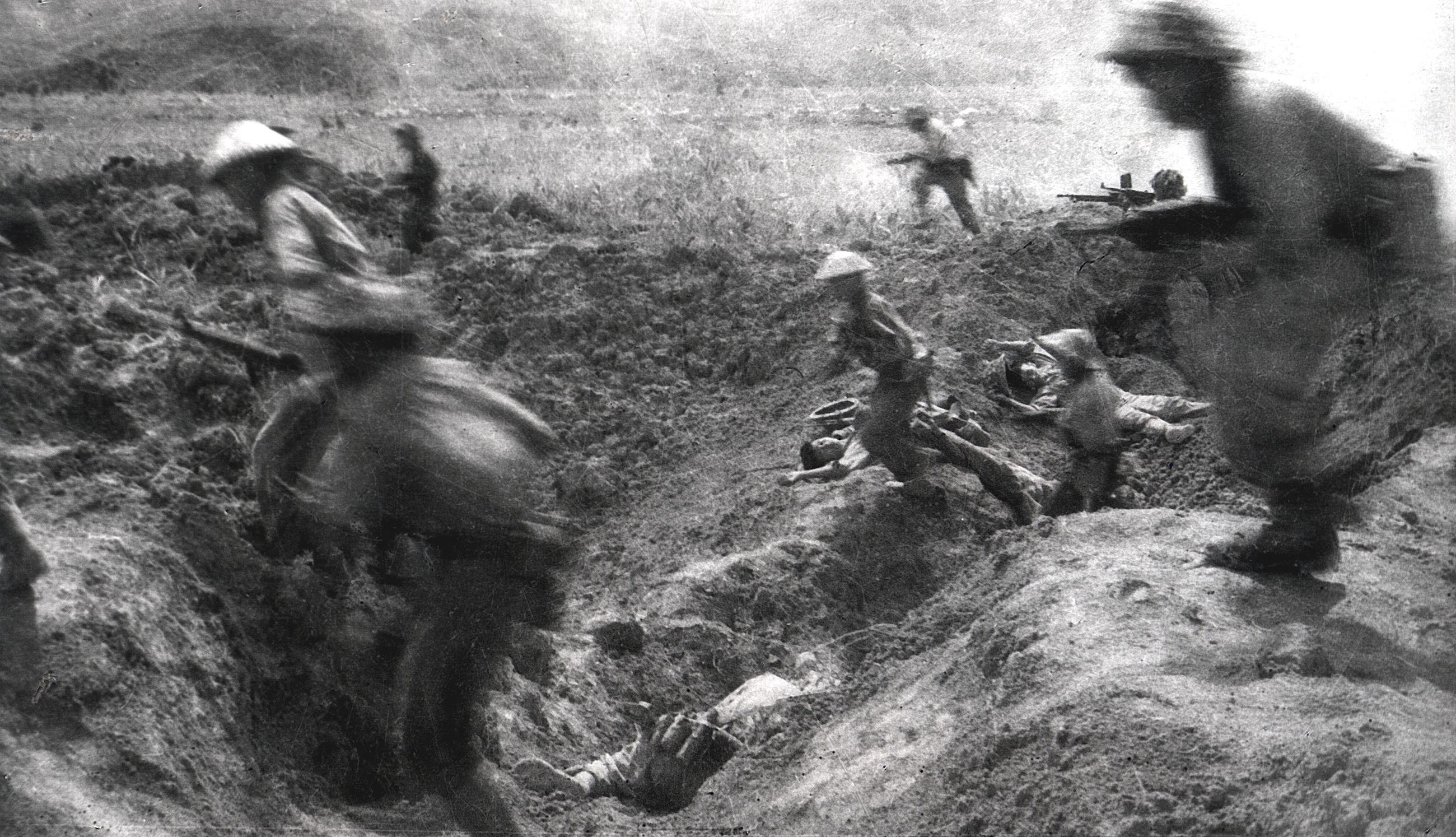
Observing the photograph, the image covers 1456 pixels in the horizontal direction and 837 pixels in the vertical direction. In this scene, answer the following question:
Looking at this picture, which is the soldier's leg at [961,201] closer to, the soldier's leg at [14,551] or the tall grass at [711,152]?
the tall grass at [711,152]

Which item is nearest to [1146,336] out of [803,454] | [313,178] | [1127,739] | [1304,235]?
[803,454]

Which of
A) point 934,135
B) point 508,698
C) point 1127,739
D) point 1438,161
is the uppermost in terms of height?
point 1438,161

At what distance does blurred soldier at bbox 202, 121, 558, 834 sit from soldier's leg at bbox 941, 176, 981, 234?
13.6 feet

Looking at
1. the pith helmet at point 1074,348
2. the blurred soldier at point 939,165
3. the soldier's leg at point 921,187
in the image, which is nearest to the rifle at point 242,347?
the pith helmet at point 1074,348

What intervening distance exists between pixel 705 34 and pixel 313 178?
11.1ft

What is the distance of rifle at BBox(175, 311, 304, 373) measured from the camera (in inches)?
153

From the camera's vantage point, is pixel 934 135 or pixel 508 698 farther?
pixel 934 135

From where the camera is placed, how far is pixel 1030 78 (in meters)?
6.53

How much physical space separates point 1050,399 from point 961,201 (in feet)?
6.30

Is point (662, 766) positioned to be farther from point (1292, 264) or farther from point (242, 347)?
point (1292, 264)

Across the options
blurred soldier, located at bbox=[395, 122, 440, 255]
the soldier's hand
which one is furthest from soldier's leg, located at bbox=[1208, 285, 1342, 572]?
blurred soldier, located at bbox=[395, 122, 440, 255]

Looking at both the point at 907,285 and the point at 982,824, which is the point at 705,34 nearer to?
the point at 907,285

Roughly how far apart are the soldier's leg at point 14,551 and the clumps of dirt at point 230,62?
353cm

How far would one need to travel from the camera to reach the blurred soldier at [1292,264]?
3658 millimetres
